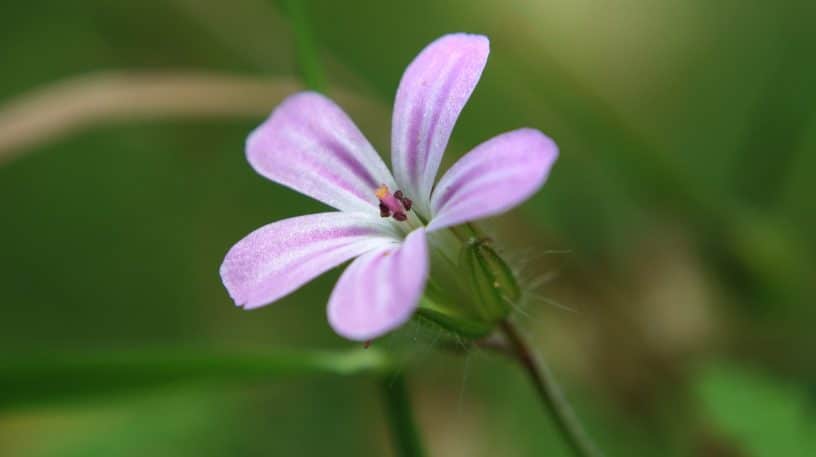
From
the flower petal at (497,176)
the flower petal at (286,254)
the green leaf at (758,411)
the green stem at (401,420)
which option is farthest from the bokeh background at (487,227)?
the flower petal at (497,176)

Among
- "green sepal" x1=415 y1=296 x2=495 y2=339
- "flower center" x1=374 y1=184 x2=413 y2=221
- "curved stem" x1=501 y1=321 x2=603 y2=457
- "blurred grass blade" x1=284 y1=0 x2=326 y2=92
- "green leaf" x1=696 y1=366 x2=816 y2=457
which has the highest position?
"blurred grass blade" x1=284 y1=0 x2=326 y2=92

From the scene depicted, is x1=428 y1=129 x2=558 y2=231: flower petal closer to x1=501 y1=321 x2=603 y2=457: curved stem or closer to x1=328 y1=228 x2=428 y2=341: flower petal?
x1=328 y1=228 x2=428 y2=341: flower petal

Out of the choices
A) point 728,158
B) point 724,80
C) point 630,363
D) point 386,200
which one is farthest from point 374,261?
point 724,80

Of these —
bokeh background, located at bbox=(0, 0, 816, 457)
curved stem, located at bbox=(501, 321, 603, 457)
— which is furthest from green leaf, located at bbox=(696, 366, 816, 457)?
curved stem, located at bbox=(501, 321, 603, 457)

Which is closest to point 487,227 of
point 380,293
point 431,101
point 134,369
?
point 431,101

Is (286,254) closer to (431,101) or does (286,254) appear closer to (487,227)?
(431,101)

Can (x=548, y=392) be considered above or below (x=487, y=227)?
below
